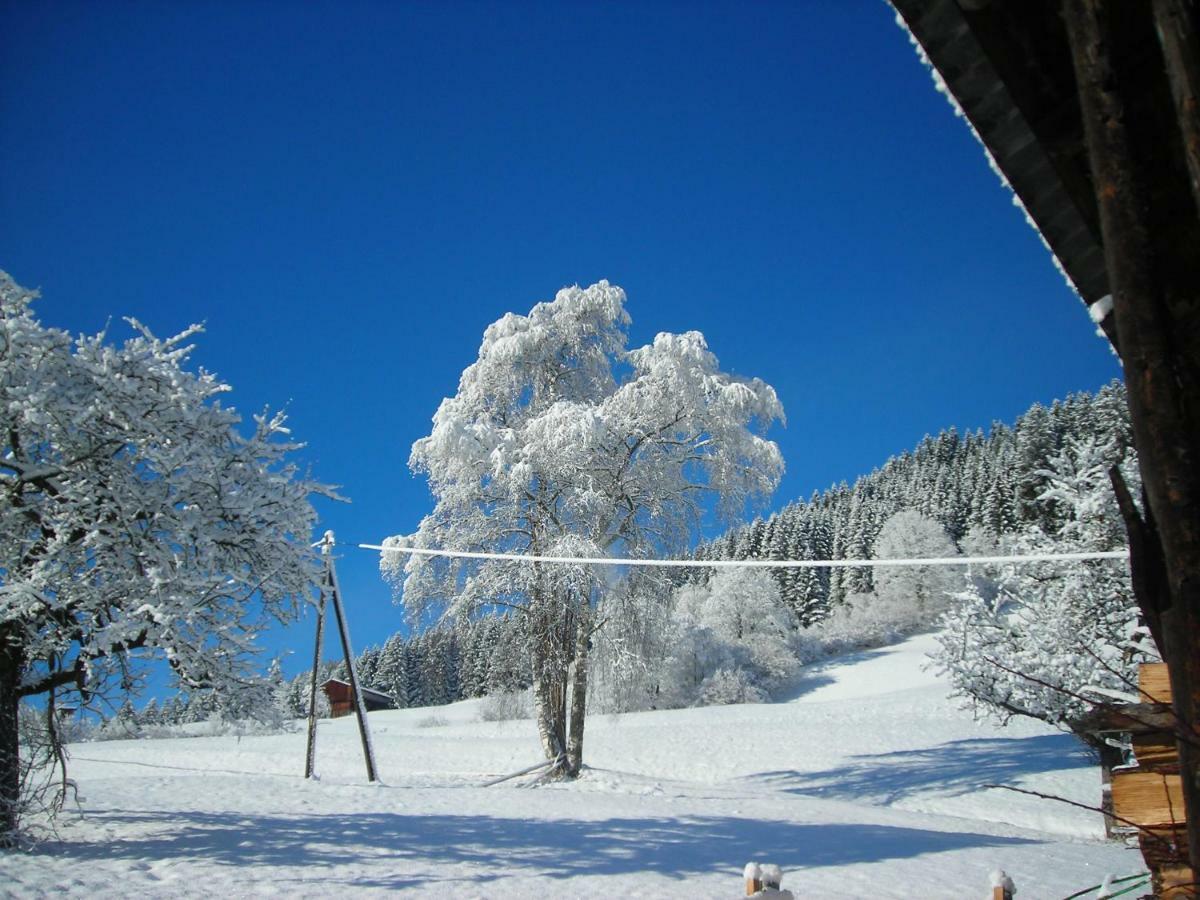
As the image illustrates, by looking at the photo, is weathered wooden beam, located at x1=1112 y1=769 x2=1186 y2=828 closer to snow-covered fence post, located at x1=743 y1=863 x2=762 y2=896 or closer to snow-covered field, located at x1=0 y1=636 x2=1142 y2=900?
snow-covered fence post, located at x1=743 y1=863 x2=762 y2=896

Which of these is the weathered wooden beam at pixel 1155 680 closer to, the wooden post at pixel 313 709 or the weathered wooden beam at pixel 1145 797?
the weathered wooden beam at pixel 1145 797

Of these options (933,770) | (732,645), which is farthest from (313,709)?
(732,645)

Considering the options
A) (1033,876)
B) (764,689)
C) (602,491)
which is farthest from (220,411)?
(764,689)

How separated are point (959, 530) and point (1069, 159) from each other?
8091 centimetres

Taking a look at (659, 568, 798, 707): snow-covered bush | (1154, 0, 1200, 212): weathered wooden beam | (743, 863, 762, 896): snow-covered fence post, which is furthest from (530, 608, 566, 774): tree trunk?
(659, 568, 798, 707): snow-covered bush

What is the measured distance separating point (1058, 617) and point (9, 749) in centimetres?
1552

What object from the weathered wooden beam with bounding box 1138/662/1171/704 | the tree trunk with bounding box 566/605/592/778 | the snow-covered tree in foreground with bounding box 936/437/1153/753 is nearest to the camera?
the weathered wooden beam with bounding box 1138/662/1171/704

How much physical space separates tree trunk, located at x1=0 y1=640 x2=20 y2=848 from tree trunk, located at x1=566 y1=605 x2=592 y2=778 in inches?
355

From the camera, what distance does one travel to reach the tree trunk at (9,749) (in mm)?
7195

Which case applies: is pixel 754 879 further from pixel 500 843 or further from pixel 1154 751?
pixel 500 843

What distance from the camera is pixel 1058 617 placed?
1467 centimetres

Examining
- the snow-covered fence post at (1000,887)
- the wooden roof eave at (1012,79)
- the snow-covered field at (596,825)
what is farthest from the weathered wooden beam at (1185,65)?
the snow-covered field at (596,825)

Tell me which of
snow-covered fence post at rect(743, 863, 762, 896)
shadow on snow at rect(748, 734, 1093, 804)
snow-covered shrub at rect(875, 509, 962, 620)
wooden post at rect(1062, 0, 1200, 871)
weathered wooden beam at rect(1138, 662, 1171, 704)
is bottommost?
shadow on snow at rect(748, 734, 1093, 804)

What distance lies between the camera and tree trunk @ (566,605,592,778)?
49.9ft
